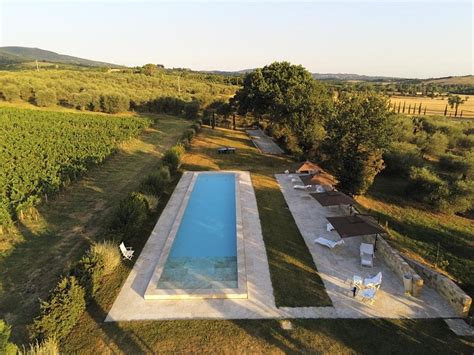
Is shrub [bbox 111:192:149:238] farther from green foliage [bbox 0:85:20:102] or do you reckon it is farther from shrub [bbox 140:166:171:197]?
green foliage [bbox 0:85:20:102]

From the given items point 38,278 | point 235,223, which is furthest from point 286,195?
point 38,278

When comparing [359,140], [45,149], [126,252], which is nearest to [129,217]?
[126,252]

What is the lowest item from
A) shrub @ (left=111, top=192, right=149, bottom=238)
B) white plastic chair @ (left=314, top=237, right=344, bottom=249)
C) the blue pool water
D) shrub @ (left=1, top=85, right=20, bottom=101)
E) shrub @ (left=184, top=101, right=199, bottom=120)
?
the blue pool water

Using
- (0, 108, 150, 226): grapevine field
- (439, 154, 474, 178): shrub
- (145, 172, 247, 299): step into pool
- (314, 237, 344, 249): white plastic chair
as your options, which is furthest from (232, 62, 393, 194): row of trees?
(0, 108, 150, 226): grapevine field

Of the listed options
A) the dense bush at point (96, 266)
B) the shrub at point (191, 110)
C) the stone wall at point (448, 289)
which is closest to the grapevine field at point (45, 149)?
the dense bush at point (96, 266)

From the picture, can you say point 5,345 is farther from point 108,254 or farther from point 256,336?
point 256,336

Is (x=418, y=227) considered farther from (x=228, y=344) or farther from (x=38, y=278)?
(x=38, y=278)
